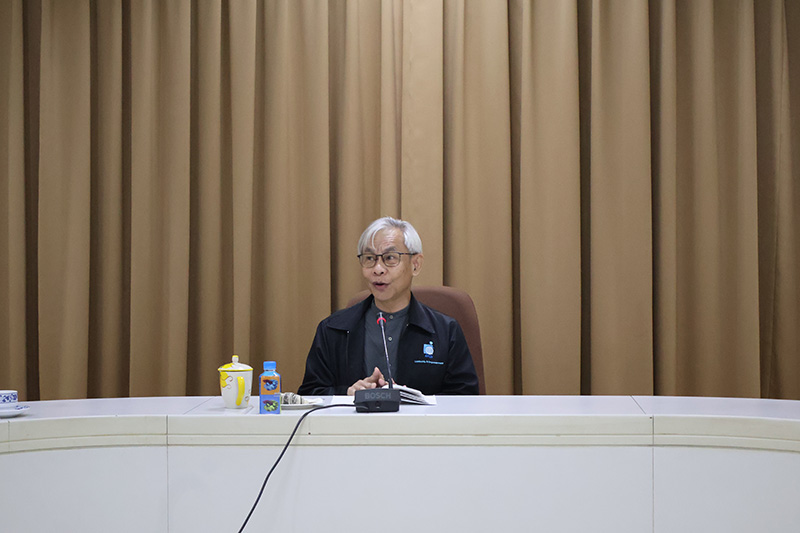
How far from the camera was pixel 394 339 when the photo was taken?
2.20m

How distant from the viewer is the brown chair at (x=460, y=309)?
2.28m

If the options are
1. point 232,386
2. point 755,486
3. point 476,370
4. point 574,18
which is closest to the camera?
point 755,486

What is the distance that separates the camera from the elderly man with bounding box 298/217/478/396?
7.02ft

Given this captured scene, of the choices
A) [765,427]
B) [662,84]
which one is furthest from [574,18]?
[765,427]

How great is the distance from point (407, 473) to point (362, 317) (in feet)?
3.06

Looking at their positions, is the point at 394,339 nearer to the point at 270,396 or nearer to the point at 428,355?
the point at 428,355

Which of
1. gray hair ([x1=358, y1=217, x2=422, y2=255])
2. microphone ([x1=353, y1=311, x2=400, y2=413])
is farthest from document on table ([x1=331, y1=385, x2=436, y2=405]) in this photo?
gray hair ([x1=358, y1=217, x2=422, y2=255])

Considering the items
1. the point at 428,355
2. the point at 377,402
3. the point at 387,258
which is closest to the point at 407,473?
the point at 377,402

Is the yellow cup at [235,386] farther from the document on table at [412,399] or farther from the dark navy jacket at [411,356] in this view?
the dark navy jacket at [411,356]

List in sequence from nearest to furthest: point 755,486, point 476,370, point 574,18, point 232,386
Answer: point 755,486
point 232,386
point 476,370
point 574,18

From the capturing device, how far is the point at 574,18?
2.82 meters

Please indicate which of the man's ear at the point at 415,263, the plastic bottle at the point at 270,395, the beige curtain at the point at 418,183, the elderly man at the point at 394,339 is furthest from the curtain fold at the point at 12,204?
the plastic bottle at the point at 270,395

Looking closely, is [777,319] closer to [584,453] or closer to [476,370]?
[476,370]

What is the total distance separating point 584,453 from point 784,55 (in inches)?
90.4
